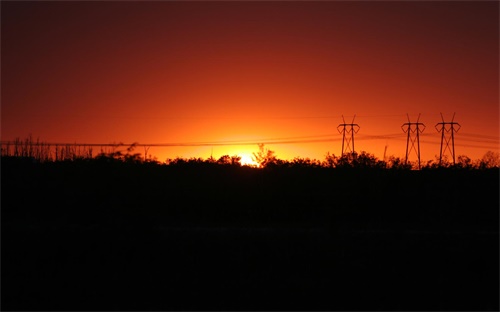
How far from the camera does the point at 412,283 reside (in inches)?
1089

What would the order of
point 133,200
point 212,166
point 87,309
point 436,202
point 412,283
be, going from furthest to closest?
point 212,166 < point 436,202 < point 133,200 < point 412,283 < point 87,309

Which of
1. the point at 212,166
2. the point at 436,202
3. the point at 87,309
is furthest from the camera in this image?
the point at 212,166

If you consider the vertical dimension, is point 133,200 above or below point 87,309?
above

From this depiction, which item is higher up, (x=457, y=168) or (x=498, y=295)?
(x=457, y=168)

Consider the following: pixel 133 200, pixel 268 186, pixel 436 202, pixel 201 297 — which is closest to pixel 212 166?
pixel 268 186

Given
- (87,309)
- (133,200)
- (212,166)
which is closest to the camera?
(87,309)

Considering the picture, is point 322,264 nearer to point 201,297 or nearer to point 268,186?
point 201,297

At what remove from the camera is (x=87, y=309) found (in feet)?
84.0

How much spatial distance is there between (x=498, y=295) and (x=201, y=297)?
11247mm

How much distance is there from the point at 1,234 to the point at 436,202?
22376 mm

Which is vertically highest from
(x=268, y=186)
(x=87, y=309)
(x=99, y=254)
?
(x=268, y=186)

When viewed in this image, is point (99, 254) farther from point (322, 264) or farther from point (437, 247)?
point (437, 247)

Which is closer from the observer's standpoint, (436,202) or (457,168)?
(436,202)

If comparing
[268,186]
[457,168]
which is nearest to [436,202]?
[457,168]
